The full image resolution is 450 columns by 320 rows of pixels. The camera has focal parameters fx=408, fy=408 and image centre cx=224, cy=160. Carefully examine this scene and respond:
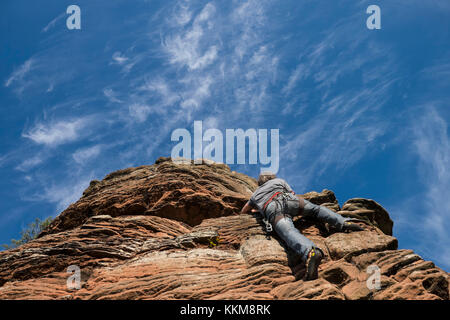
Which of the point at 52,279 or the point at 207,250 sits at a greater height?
the point at 207,250

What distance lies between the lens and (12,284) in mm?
13492

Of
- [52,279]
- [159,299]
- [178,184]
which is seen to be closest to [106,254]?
[52,279]

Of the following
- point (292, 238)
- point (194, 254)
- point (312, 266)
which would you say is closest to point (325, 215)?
point (292, 238)

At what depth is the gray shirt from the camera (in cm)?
1575

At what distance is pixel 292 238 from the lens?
→ 12.8 metres

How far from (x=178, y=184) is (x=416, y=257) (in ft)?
38.2

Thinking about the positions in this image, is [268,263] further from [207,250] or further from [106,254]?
[106,254]

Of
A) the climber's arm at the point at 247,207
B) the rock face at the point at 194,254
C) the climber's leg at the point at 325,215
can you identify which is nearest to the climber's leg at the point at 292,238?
the rock face at the point at 194,254

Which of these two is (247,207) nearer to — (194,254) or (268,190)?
(268,190)

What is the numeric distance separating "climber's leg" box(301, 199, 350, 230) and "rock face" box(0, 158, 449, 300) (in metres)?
0.57

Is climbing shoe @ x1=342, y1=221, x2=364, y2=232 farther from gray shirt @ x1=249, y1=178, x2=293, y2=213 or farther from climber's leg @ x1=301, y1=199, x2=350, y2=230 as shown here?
gray shirt @ x1=249, y1=178, x2=293, y2=213


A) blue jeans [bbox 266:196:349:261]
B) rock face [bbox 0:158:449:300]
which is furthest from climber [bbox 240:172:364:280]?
rock face [bbox 0:158:449:300]

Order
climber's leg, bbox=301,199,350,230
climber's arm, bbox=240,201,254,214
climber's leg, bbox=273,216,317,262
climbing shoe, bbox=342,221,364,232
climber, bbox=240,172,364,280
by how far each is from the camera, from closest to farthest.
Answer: climber's leg, bbox=273,216,317,262 < climber, bbox=240,172,364,280 < climbing shoe, bbox=342,221,364,232 < climber's leg, bbox=301,199,350,230 < climber's arm, bbox=240,201,254,214

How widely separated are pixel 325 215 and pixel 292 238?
2.89 metres
